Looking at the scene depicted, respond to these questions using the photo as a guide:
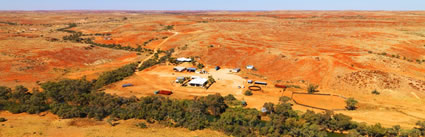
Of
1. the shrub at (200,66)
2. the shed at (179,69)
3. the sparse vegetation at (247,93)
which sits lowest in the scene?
the sparse vegetation at (247,93)

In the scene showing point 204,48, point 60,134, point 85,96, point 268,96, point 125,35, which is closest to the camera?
point 60,134

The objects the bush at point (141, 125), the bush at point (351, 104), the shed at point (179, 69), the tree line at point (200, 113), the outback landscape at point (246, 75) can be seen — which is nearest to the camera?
the tree line at point (200, 113)

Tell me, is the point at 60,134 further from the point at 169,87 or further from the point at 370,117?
the point at 370,117

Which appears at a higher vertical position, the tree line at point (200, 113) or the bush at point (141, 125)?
the tree line at point (200, 113)

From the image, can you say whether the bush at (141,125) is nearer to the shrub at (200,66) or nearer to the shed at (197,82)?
the shed at (197,82)

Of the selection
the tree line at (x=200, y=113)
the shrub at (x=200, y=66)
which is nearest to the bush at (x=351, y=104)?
the tree line at (x=200, y=113)

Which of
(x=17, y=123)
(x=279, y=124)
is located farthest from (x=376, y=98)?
(x=17, y=123)

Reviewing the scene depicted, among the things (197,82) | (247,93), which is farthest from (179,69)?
(247,93)

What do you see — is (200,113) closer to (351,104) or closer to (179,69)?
(351,104)

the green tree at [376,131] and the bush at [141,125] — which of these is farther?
the bush at [141,125]

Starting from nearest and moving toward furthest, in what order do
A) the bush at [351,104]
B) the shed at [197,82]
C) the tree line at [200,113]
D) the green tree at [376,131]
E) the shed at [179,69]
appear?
the green tree at [376,131], the tree line at [200,113], the bush at [351,104], the shed at [197,82], the shed at [179,69]

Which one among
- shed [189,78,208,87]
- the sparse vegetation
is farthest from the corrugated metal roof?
the sparse vegetation
